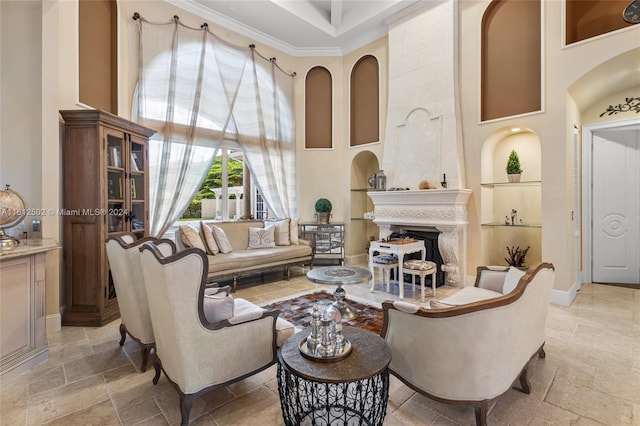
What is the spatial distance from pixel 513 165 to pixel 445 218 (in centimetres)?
126

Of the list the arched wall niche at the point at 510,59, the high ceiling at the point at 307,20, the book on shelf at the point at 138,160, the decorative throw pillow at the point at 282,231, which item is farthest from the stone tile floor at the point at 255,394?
the high ceiling at the point at 307,20

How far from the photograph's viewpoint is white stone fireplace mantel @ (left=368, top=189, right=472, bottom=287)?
4496 mm

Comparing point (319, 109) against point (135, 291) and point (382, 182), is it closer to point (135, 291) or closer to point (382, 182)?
point (382, 182)

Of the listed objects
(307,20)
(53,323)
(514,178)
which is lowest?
(53,323)

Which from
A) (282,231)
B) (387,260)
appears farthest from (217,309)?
(282,231)

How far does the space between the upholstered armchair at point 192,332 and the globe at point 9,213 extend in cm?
154

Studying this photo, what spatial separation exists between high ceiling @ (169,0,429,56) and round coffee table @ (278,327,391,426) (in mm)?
5343

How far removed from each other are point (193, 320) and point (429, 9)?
5674 mm

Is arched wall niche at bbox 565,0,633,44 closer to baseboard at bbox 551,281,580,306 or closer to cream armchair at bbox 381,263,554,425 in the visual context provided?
baseboard at bbox 551,281,580,306

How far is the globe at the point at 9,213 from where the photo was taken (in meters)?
2.40

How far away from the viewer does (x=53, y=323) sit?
3.13 m

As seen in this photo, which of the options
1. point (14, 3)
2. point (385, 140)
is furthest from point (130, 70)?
point (385, 140)

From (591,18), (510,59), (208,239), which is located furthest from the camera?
(208,239)

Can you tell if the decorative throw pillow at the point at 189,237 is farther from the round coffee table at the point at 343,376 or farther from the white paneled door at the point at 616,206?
the white paneled door at the point at 616,206
